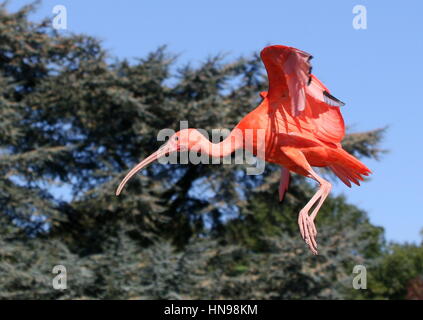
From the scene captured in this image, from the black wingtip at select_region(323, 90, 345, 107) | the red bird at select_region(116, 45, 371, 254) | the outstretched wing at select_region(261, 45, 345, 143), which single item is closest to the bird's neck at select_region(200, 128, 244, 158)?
the red bird at select_region(116, 45, 371, 254)

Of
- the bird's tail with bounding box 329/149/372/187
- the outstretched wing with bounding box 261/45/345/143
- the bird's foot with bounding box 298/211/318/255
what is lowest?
the bird's foot with bounding box 298/211/318/255

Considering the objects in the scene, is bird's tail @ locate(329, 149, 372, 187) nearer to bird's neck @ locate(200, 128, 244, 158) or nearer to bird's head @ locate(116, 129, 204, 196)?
bird's neck @ locate(200, 128, 244, 158)

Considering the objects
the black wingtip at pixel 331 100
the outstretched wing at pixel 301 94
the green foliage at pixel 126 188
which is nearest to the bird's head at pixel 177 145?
the outstretched wing at pixel 301 94

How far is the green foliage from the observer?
1405cm

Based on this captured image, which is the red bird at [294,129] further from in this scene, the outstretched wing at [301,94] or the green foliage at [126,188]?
the green foliage at [126,188]

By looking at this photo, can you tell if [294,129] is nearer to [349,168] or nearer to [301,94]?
[301,94]

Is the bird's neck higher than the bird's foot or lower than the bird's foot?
higher

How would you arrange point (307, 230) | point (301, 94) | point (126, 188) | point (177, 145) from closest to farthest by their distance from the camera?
point (307, 230), point (301, 94), point (177, 145), point (126, 188)

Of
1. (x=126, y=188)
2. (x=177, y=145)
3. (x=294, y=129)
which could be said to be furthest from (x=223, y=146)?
(x=126, y=188)

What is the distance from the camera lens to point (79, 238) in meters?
15.8

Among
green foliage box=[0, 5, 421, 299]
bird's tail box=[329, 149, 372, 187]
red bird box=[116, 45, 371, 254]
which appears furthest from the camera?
green foliage box=[0, 5, 421, 299]

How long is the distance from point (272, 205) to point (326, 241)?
59.4 inches

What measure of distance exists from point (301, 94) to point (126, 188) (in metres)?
9.37

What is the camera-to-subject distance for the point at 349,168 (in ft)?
17.5
